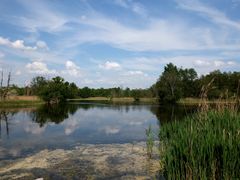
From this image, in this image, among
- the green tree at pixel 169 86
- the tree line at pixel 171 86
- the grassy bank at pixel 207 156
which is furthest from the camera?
the green tree at pixel 169 86

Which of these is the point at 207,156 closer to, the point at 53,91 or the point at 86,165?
the point at 86,165

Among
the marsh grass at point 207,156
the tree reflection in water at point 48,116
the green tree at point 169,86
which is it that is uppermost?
the green tree at point 169,86

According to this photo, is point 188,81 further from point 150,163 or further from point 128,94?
point 150,163

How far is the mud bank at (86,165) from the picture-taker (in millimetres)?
8766

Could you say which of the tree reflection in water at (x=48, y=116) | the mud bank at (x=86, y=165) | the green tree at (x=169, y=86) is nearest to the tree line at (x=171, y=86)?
the green tree at (x=169, y=86)

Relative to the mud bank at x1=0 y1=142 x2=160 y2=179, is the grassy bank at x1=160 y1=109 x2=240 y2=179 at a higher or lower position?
higher

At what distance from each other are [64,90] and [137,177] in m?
70.8

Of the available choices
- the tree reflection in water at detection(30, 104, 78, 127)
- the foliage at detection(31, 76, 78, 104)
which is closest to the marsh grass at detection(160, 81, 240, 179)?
the tree reflection in water at detection(30, 104, 78, 127)


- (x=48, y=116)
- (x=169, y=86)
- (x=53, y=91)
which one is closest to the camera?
(x=48, y=116)

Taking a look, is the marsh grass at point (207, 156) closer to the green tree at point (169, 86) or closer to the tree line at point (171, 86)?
the tree line at point (171, 86)

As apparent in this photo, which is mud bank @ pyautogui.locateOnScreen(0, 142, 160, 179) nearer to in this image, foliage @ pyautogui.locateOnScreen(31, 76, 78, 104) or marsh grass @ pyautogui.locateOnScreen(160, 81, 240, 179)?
marsh grass @ pyautogui.locateOnScreen(160, 81, 240, 179)

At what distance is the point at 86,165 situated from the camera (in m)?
9.99

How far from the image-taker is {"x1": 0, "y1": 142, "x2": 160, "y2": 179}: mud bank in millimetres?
8766

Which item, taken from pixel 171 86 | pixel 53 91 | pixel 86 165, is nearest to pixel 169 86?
pixel 171 86
